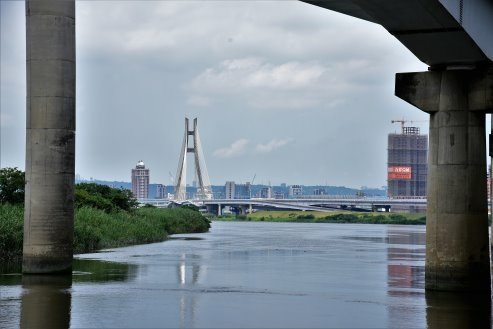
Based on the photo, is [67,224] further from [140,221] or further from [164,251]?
[140,221]

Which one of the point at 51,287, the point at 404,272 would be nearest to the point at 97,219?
the point at 404,272

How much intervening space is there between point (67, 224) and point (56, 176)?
185 centimetres

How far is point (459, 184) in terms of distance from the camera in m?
28.9

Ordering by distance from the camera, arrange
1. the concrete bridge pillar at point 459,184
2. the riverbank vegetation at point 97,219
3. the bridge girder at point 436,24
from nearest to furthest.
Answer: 1. the bridge girder at point 436,24
2. the concrete bridge pillar at point 459,184
3. the riverbank vegetation at point 97,219

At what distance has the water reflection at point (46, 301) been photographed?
21.9 m

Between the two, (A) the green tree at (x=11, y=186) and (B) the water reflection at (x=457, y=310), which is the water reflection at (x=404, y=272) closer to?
(B) the water reflection at (x=457, y=310)

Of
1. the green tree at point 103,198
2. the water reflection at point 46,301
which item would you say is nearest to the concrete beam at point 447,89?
the water reflection at point 46,301

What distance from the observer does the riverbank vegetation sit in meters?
40.9

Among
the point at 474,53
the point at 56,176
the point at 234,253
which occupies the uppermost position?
the point at 474,53

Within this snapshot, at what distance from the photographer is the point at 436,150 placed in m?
29.5

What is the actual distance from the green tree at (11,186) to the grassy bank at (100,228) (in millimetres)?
3333

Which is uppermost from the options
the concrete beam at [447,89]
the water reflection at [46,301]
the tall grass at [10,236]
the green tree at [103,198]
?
the concrete beam at [447,89]

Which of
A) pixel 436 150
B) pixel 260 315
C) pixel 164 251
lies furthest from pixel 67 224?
pixel 164 251

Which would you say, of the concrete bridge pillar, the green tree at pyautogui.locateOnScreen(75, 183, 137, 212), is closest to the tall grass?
the concrete bridge pillar
